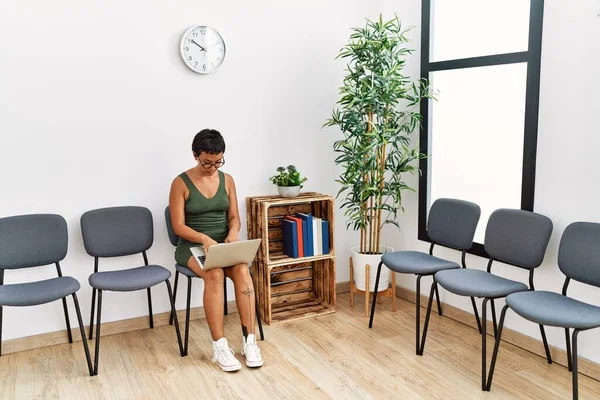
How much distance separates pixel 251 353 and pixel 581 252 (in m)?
1.78

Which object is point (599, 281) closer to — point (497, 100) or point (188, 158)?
point (497, 100)

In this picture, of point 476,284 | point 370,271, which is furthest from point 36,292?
point 476,284

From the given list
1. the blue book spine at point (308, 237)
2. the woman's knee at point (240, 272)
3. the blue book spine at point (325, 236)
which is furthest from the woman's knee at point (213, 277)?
the blue book spine at point (325, 236)

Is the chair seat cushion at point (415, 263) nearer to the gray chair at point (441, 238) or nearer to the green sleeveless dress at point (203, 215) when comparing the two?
the gray chair at point (441, 238)

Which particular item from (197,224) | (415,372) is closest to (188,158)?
(197,224)

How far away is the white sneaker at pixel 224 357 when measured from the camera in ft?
9.63

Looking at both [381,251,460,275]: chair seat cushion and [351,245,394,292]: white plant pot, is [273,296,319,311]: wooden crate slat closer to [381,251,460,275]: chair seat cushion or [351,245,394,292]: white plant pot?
[351,245,394,292]: white plant pot

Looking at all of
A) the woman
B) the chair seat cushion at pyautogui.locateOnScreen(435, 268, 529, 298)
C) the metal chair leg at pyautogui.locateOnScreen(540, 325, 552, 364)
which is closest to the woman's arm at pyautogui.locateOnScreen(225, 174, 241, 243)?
the woman

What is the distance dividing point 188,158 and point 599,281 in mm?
2473

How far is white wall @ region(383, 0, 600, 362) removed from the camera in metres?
2.76

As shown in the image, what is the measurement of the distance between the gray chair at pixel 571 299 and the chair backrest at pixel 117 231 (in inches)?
83.7

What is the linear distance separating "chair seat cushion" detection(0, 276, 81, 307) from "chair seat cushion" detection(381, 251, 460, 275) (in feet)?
5.99

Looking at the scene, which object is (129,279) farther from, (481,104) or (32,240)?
(481,104)

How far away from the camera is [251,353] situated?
301 centimetres
